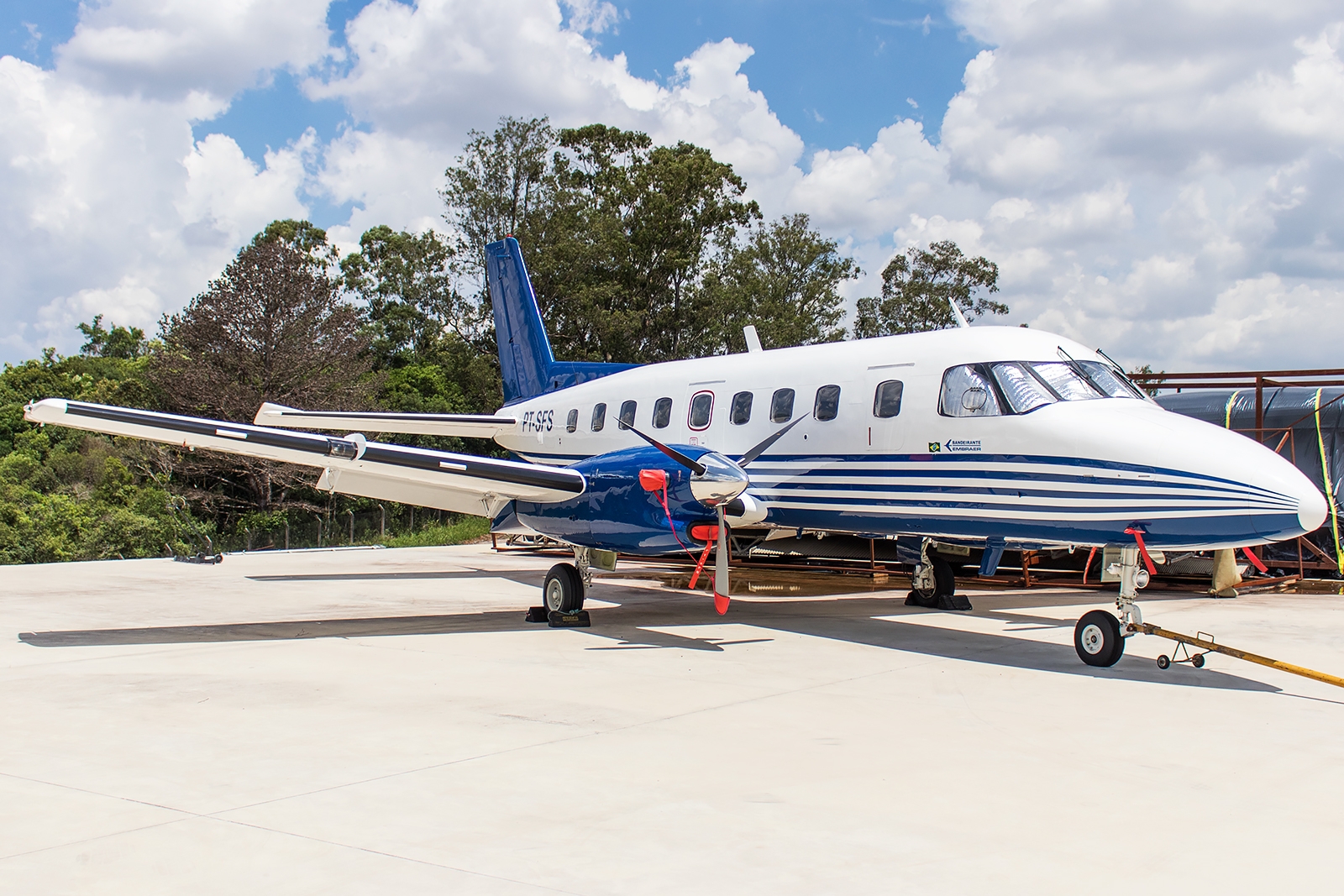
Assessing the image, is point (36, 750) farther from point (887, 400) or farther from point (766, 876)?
point (887, 400)

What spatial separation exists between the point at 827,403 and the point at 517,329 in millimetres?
8125

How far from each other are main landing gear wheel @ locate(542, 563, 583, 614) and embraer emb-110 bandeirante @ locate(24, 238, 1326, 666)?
0.07 ft

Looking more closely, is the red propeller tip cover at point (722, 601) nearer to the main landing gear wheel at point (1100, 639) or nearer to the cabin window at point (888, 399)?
the cabin window at point (888, 399)

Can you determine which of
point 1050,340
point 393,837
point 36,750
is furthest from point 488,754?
point 1050,340

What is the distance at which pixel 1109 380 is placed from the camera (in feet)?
31.3

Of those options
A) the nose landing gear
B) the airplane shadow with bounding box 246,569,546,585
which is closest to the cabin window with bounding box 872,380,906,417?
the nose landing gear

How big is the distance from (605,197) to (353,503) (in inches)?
696

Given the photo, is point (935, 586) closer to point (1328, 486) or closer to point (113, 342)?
point (1328, 486)

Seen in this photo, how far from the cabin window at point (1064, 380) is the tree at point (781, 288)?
3330 cm

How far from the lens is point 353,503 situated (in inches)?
1416

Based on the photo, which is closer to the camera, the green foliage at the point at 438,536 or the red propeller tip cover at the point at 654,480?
the red propeller tip cover at the point at 654,480

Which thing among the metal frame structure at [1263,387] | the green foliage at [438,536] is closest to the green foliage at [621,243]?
the green foliage at [438,536]

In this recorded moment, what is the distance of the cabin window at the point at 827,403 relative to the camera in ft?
36.1

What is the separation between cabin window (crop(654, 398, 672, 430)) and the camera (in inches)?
512
